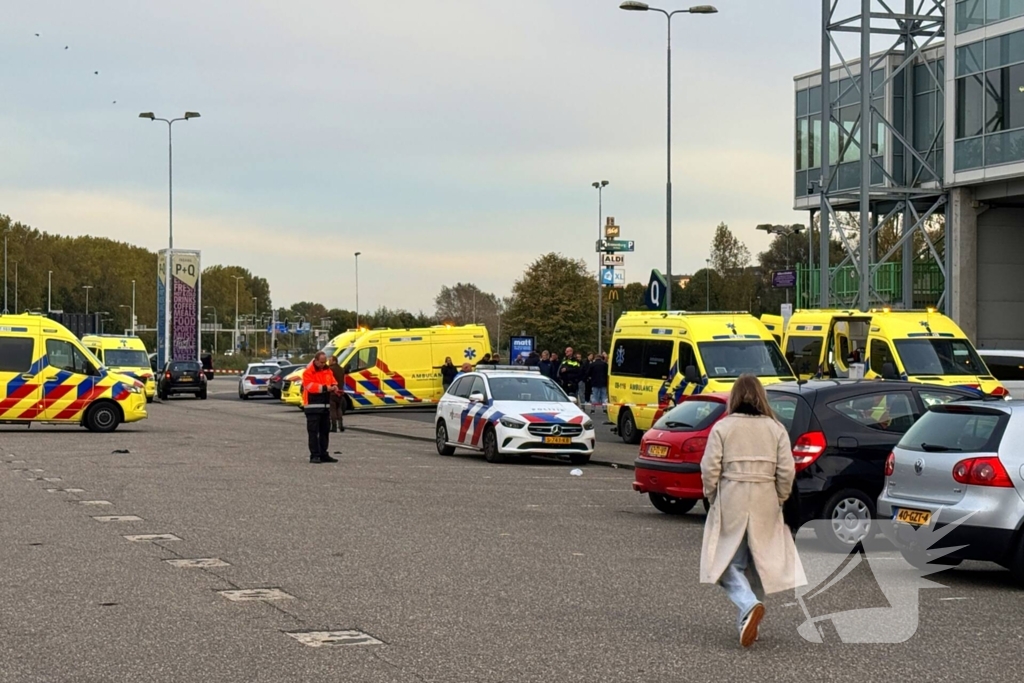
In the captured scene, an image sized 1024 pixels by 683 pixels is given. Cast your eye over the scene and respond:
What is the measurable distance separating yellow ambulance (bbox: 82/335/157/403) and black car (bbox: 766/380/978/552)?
128 ft

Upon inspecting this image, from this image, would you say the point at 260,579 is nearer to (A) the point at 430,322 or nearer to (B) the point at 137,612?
(B) the point at 137,612

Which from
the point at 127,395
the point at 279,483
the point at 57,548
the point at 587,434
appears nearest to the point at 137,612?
the point at 57,548

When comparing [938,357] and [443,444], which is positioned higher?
[938,357]

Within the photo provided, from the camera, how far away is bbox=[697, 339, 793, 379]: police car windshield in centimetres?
2609

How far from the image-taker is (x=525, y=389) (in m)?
25.0

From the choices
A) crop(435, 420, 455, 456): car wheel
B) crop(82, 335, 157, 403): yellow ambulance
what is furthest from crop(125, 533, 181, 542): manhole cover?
crop(82, 335, 157, 403): yellow ambulance

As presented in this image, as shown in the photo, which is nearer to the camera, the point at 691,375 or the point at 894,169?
the point at 691,375

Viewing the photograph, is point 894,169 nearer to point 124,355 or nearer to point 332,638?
point 124,355

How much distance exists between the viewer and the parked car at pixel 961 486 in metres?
10.7

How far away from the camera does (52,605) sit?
940 centimetres

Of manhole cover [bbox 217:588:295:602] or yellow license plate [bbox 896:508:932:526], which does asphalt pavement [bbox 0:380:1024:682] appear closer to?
manhole cover [bbox 217:588:295:602]

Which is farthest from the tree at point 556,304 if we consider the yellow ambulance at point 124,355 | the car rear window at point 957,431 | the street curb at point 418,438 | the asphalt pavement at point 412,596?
the car rear window at point 957,431

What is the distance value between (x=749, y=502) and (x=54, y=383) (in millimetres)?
24459

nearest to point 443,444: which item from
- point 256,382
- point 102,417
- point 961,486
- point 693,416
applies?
point 102,417
